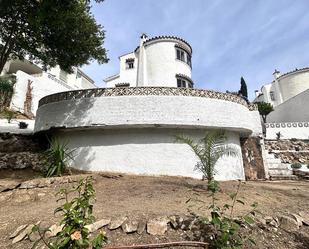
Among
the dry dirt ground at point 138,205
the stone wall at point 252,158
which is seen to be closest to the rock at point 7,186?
the dry dirt ground at point 138,205

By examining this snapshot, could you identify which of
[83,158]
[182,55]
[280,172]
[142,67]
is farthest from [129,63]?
[280,172]

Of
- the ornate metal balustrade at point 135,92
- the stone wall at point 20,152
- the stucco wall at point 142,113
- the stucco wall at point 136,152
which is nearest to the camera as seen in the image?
the stone wall at point 20,152

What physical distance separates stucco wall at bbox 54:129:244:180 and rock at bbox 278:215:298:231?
19.6ft

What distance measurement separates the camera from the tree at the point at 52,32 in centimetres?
995

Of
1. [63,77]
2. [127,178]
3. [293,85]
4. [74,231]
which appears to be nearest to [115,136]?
[127,178]

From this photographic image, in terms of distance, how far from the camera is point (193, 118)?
467 inches

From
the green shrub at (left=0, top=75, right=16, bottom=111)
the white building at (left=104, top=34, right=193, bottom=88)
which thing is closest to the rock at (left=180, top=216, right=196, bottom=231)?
the white building at (left=104, top=34, right=193, bottom=88)

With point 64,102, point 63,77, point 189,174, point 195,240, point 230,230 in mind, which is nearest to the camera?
point 230,230

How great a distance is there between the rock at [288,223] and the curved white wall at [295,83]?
31.8 metres

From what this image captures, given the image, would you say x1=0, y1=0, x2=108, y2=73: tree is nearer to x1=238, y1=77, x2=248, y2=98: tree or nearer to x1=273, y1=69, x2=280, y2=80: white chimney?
x1=238, y1=77, x2=248, y2=98: tree

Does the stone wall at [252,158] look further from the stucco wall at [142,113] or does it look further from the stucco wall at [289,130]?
the stucco wall at [289,130]

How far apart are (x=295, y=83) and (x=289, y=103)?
6.71 meters

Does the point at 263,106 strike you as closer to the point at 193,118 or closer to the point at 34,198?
the point at 193,118

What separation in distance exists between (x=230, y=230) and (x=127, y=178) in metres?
6.71
